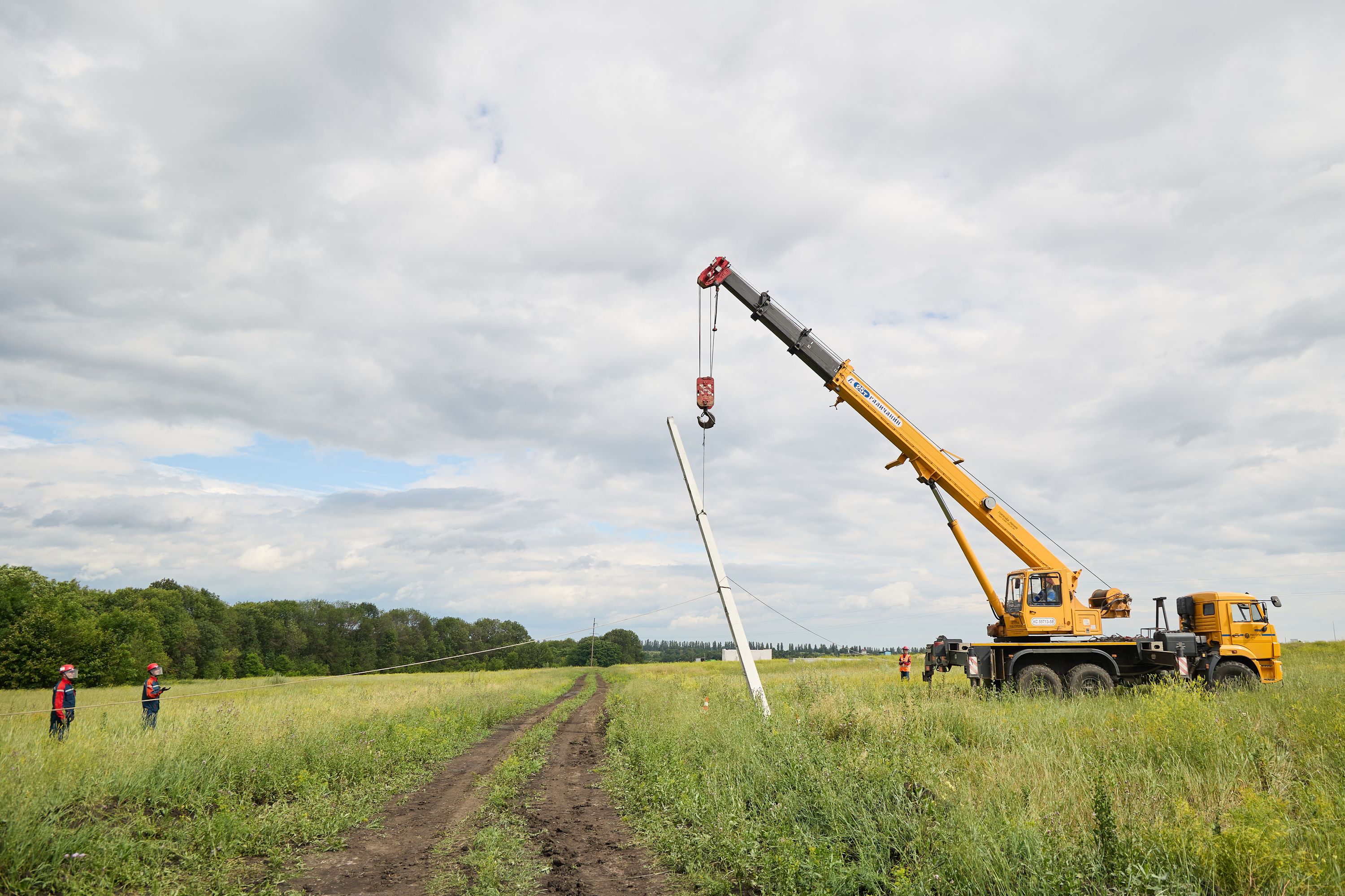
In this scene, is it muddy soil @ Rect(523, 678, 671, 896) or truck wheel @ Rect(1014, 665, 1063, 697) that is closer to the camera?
muddy soil @ Rect(523, 678, 671, 896)

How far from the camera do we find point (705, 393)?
17.0m

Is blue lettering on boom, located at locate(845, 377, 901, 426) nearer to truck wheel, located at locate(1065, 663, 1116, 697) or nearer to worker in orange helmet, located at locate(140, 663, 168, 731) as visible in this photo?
truck wheel, located at locate(1065, 663, 1116, 697)

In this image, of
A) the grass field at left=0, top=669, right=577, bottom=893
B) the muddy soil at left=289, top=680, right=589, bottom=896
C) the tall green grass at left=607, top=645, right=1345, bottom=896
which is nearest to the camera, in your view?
the tall green grass at left=607, top=645, right=1345, bottom=896

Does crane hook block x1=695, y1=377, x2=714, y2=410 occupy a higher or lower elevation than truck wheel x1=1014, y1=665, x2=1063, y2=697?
higher

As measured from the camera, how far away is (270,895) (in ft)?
19.7

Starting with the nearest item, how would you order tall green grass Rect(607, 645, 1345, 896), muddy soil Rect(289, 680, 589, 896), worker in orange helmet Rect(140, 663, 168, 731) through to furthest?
tall green grass Rect(607, 645, 1345, 896) → muddy soil Rect(289, 680, 589, 896) → worker in orange helmet Rect(140, 663, 168, 731)

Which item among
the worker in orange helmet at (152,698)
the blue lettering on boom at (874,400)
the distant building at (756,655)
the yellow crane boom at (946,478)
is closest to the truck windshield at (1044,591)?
the yellow crane boom at (946,478)

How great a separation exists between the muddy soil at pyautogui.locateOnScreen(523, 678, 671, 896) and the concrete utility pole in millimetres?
3586

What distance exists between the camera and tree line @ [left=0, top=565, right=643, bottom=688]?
53531 mm

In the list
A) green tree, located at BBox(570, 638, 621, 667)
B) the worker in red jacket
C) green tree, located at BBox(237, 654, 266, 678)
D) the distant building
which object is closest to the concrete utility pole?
the worker in red jacket

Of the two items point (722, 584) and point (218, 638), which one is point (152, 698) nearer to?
point (722, 584)

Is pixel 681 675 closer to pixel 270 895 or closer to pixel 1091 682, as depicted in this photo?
pixel 1091 682

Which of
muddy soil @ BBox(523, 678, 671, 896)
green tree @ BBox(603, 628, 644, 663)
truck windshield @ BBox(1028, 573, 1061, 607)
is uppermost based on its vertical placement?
truck windshield @ BBox(1028, 573, 1061, 607)

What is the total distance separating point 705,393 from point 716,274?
3700mm
